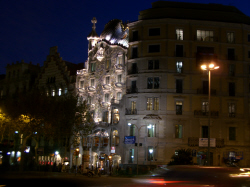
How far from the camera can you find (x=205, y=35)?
2253 inches

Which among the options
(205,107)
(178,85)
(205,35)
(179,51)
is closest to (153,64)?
(179,51)

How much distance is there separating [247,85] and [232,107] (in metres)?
4.42

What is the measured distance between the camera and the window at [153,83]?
55.7 m

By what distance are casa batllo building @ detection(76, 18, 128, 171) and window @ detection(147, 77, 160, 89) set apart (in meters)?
5.87

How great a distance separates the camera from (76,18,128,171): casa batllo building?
197 feet

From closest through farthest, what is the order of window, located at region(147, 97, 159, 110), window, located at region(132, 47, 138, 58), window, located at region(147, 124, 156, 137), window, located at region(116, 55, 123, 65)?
window, located at region(147, 124, 156, 137), window, located at region(147, 97, 159, 110), window, located at region(132, 47, 138, 58), window, located at region(116, 55, 123, 65)

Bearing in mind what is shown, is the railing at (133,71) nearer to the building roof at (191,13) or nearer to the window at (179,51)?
the window at (179,51)

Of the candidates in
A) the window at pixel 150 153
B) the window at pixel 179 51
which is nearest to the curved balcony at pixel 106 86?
the window at pixel 179 51

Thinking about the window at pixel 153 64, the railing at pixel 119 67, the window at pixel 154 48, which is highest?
the window at pixel 154 48

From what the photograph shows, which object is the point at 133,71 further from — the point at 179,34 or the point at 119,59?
the point at 179,34

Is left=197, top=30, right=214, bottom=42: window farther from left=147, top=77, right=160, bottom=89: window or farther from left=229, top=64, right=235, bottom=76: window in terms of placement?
left=147, top=77, right=160, bottom=89: window

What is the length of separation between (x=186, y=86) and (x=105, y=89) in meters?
15.4

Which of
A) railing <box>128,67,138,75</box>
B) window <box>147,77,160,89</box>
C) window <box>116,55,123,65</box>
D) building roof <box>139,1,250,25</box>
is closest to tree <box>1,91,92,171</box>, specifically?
window <box>116,55,123,65</box>

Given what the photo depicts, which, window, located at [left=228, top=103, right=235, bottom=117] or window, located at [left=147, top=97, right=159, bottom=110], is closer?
window, located at [left=147, top=97, right=159, bottom=110]
